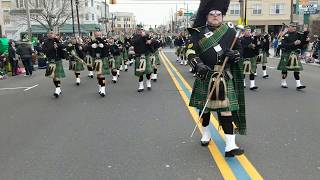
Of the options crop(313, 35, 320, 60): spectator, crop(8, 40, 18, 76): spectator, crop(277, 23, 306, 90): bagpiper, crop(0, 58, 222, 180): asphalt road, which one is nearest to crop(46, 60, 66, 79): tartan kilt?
crop(0, 58, 222, 180): asphalt road

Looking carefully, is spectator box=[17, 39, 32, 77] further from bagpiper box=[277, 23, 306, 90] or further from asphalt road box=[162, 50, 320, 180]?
→ bagpiper box=[277, 23, 306, 90]

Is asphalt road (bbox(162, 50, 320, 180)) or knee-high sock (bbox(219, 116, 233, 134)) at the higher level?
knee-high sock (bbox(219, 116, 233, 134))

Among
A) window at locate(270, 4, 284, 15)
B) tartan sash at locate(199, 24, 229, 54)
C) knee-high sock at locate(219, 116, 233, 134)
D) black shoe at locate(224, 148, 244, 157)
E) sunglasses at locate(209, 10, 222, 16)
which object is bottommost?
black shoe at locate(224, 148, 244, 157)

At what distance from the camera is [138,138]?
20.4ft

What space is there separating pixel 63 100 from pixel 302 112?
226 inches

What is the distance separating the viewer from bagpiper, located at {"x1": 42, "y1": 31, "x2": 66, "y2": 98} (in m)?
11.3

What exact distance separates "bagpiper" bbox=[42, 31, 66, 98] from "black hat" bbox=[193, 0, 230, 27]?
6718mm

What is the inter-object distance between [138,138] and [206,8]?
2193mm

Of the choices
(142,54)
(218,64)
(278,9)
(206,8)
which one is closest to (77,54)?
(142,54)

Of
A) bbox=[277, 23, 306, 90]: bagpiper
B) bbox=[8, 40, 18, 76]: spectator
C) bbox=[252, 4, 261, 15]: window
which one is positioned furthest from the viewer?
bbox=[252, 4, 261, 15]: window

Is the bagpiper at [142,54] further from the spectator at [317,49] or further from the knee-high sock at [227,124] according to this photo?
the spectator at [317,49]

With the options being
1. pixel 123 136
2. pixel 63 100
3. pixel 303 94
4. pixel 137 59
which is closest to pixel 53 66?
pixel 63 100

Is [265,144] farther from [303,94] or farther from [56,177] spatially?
[303,94]

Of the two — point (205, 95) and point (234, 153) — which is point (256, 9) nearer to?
point (205, 95)
